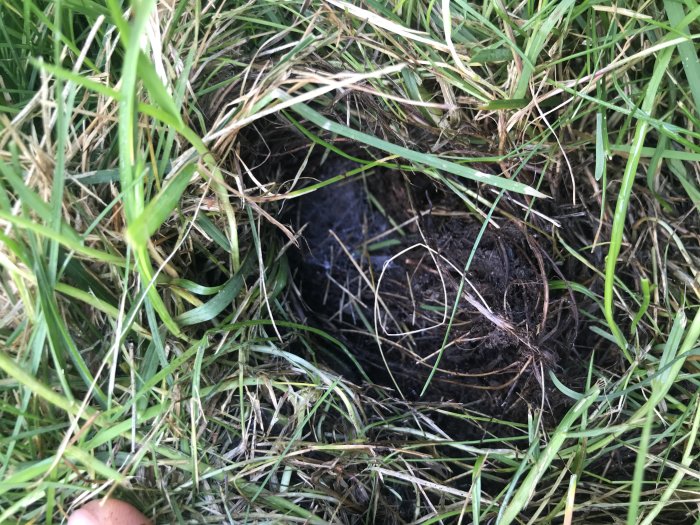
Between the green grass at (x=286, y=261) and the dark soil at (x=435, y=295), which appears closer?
the green grass at (x=286, y=261)

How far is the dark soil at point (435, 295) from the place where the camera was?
84cm

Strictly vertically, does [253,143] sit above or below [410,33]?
below

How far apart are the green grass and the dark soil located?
0.05 meters

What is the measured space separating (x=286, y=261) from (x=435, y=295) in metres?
0.26

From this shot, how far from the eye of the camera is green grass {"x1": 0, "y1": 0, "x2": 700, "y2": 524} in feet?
2.32

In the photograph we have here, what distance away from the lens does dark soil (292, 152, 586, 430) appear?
33.2 inches

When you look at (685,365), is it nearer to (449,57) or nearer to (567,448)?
(567,448)

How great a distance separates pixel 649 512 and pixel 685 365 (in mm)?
225

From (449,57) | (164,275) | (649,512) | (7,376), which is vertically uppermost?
(449,57)

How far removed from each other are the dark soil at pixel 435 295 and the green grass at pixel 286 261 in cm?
5

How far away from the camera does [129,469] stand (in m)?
0.77

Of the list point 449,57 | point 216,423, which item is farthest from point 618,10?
point 216,423

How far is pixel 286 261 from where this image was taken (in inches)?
35.3

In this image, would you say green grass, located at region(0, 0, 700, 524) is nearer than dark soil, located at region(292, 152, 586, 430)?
Yes
